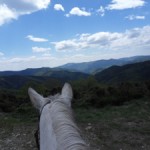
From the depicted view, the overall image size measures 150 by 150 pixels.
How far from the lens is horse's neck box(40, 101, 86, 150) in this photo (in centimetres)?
110

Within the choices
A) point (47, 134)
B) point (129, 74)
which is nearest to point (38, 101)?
point (47, 134)

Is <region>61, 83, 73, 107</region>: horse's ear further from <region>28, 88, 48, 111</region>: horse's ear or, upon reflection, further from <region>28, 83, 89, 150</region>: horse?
<region>28, 88, 48, 111</region>: horse's ear

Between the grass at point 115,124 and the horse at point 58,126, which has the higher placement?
the horse at point 58,126

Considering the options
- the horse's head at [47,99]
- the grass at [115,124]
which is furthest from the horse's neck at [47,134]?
the grass at [115,124]

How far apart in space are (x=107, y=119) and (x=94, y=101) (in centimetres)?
289

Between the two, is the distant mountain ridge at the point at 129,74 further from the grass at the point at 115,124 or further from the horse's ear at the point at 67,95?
the horse's ear at the point at 67,95

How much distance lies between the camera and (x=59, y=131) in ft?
4.02

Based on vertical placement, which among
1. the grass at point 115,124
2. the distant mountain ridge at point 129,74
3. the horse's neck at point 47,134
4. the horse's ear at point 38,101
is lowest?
the distant mountain ridge at point 129,74

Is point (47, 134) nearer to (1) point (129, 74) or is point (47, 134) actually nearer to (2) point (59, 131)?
(2) point (59, 131)

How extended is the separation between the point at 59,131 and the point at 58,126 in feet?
0.17

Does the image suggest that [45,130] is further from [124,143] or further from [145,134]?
[145,134]

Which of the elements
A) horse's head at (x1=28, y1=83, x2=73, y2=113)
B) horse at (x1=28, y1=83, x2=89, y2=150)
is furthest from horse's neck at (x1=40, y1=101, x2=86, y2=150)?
horse's head at (x1=28, y1=83, x2=73, y2=113)

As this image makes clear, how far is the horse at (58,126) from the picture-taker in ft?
3.65

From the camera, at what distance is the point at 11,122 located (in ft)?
27.9
